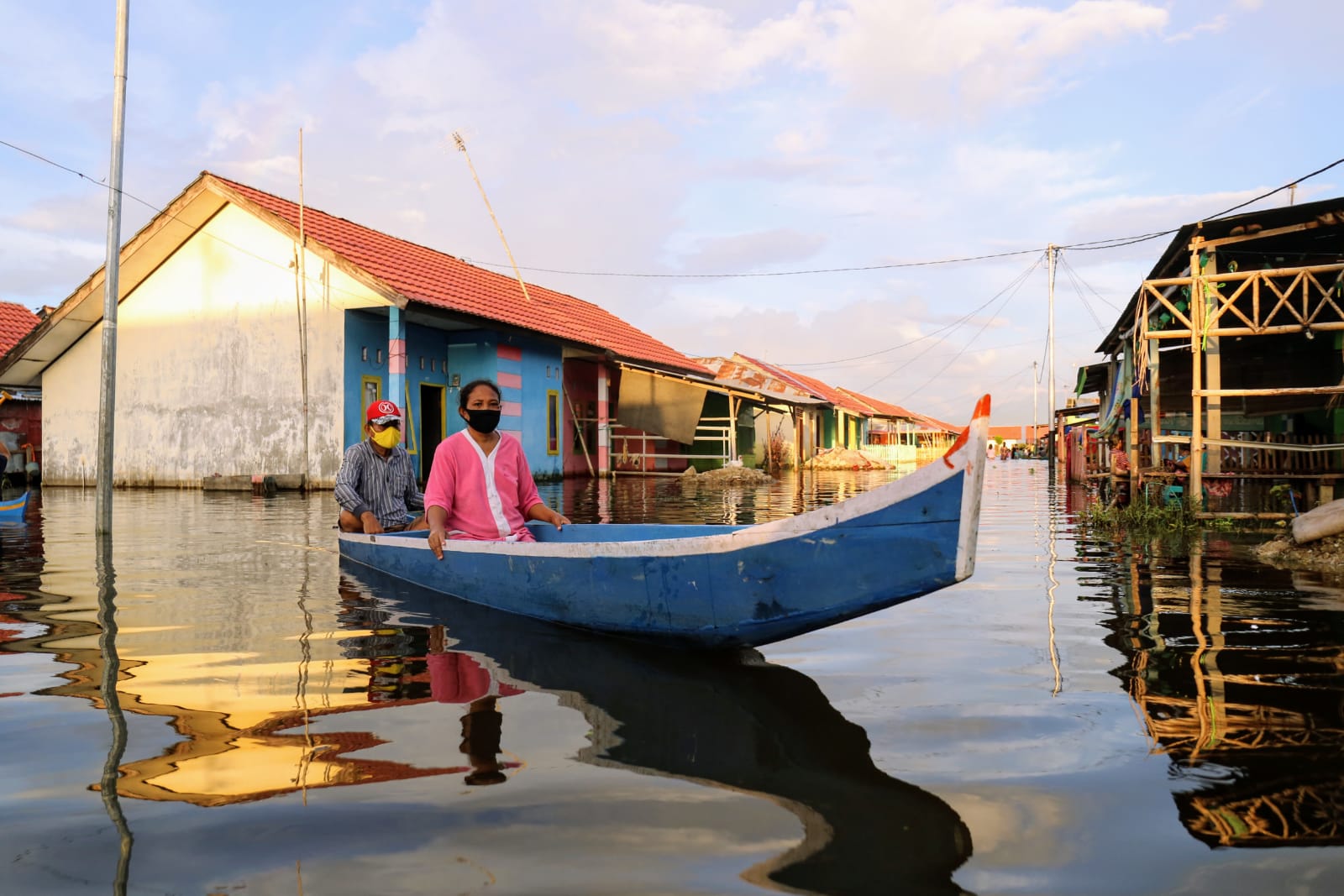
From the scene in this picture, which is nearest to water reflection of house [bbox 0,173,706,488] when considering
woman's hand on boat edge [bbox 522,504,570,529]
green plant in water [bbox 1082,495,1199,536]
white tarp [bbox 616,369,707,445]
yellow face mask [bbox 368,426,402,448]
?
white tarp [bbox 616,369,707,445]

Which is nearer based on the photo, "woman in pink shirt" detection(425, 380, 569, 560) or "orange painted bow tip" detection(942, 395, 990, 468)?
"orange painted bow tip" detection(942, 395, 990, 468)

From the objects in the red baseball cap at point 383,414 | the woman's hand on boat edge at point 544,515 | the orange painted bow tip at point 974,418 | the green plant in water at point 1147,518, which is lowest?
the green plant in water at point 1147,518

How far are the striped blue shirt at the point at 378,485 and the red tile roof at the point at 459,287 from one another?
8542 mm

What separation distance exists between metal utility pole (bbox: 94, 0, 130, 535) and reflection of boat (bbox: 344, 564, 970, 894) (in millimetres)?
5743

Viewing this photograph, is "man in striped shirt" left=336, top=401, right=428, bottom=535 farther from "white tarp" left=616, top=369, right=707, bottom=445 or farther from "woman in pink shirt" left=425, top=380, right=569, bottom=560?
"white tarp" left=616, top=369, right=707, bottom=445

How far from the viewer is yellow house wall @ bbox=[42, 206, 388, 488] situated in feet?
52.2

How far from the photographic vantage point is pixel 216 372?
17.2m

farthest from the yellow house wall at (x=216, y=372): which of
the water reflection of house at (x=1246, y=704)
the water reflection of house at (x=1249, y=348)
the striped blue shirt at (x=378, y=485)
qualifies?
the water reflection of house at (x=1246, y=704)

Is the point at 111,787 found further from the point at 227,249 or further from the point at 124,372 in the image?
the point at 124,372

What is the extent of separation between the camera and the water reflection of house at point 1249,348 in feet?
30.0

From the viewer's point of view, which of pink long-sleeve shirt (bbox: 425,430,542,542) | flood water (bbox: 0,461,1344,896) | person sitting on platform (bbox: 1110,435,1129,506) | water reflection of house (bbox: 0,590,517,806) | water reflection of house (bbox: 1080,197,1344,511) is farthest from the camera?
person sitting on platform (bbox: 1110,435,1129,506)

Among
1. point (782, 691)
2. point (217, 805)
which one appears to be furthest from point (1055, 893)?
point (217, 805)

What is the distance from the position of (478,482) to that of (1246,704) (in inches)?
151

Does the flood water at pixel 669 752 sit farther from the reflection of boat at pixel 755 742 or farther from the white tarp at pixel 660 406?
the white tarp at pixel 660 406
